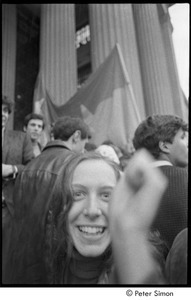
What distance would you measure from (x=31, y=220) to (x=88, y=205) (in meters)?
0.22

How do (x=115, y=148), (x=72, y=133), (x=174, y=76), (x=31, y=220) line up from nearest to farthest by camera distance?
(x=31, y=220)
(x=72, y=133)
(x=174, y=76)
(x=115, y=148)

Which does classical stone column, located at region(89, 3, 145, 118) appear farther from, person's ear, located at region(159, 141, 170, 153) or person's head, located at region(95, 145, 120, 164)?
person's ear, located at region(159, 141, 170, 153)

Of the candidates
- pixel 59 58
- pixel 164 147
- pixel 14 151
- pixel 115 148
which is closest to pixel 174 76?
pixel 115 148

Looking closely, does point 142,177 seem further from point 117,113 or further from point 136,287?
point 117,113

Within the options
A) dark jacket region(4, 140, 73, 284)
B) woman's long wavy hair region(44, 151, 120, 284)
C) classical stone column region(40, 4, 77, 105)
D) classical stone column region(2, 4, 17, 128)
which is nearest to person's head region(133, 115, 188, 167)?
woman's long wavy hair region(44, 151, 120, 284)

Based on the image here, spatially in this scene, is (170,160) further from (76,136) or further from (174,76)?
(174,76)

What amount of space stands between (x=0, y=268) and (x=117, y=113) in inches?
39.4

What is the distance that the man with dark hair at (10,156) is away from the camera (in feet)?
3.82

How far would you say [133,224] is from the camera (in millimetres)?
779

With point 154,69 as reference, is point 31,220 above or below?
below

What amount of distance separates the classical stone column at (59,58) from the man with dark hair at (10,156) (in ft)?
7.13

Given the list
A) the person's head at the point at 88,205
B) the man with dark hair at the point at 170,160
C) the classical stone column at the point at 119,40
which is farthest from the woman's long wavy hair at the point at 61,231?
the classical stone column at the point at 119,40

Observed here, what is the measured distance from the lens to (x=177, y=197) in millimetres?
876

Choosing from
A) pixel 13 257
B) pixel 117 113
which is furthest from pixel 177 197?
pixel 117 113
